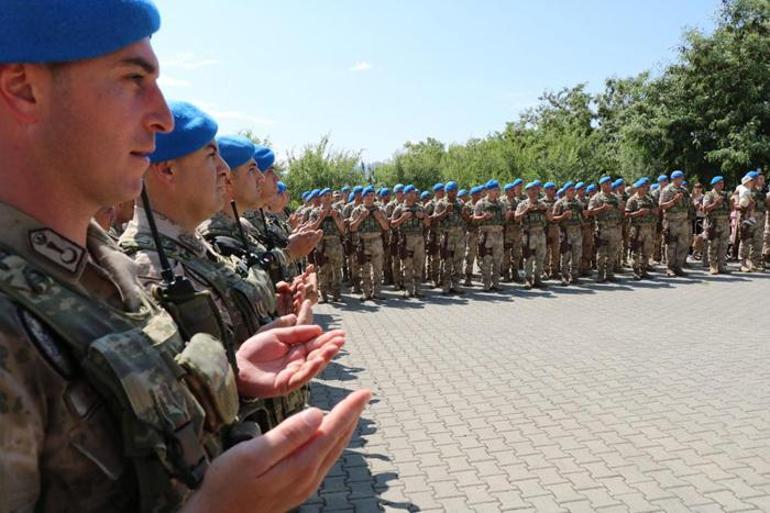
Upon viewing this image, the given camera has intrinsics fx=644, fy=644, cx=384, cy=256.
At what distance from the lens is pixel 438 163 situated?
111 ft

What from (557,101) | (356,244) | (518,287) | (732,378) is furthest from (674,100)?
(557,101)

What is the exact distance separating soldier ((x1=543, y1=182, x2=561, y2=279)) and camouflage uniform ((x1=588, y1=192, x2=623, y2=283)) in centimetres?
80

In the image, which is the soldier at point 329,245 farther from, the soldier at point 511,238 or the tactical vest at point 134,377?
the tactical vest at point 134,377

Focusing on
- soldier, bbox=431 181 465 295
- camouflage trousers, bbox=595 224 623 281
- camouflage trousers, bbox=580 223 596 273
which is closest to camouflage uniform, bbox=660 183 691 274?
camouflage trousers, bbox=595 224 623 281

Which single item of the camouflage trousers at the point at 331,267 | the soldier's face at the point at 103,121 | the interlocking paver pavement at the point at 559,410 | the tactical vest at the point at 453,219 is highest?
the tactical vest at the point at 453,219

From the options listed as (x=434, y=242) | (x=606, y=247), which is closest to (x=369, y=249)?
(x=434, y=242)

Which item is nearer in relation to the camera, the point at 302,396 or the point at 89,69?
the point at 89,69

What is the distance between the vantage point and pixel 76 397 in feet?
2.99

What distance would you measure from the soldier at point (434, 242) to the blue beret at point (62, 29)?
455 inches

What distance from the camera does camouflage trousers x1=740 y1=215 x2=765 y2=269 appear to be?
13289 millimetres

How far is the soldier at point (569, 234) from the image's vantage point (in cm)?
1277

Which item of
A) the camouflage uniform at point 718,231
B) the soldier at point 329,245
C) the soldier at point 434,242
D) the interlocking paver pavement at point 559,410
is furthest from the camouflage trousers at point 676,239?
the soldier at point 329,245

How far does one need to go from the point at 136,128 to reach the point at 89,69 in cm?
11

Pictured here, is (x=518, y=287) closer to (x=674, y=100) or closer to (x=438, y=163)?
(x=674, y=100)
